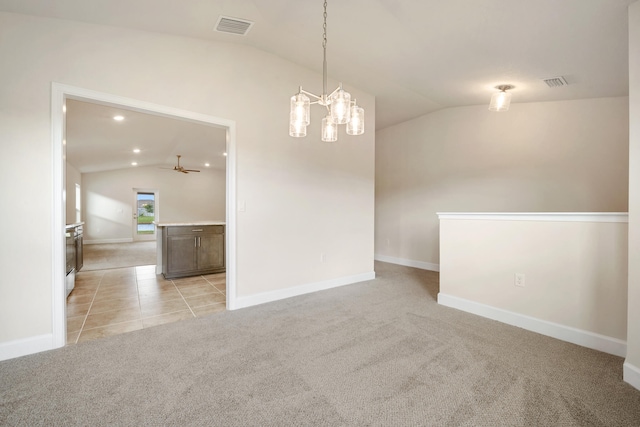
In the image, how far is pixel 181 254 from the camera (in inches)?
184

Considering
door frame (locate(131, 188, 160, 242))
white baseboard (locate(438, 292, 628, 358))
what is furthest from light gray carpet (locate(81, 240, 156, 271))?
white baseboard (locate(438, 292, 628, 358))

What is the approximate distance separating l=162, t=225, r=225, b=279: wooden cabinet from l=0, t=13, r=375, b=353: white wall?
190cm

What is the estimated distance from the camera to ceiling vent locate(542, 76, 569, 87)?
3.15 metres

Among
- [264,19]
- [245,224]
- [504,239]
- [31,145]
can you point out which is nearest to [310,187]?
[245,224]

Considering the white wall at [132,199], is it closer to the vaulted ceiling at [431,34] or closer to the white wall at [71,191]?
the white wall at [71,191]

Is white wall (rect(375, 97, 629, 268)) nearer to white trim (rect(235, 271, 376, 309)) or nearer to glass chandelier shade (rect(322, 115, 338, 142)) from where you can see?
white trim (rect(235, 271, 376, 309))

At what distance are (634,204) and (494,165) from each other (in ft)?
9.79

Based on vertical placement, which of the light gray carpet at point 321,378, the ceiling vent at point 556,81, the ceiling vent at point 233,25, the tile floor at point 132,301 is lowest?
the tile floor at point 132,301

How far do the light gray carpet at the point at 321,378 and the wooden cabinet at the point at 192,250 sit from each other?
208 centimetres

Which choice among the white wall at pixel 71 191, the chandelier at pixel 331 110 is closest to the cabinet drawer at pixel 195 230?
the chandelier at pixel 331 110

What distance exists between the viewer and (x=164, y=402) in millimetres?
1648

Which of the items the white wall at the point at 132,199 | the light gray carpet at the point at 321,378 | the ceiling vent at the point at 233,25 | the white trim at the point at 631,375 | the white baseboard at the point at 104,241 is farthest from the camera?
the white wall at the point at 132,199

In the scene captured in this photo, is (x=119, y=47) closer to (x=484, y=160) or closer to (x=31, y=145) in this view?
(x=31, y=145)

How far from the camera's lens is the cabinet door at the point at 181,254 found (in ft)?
15.0
